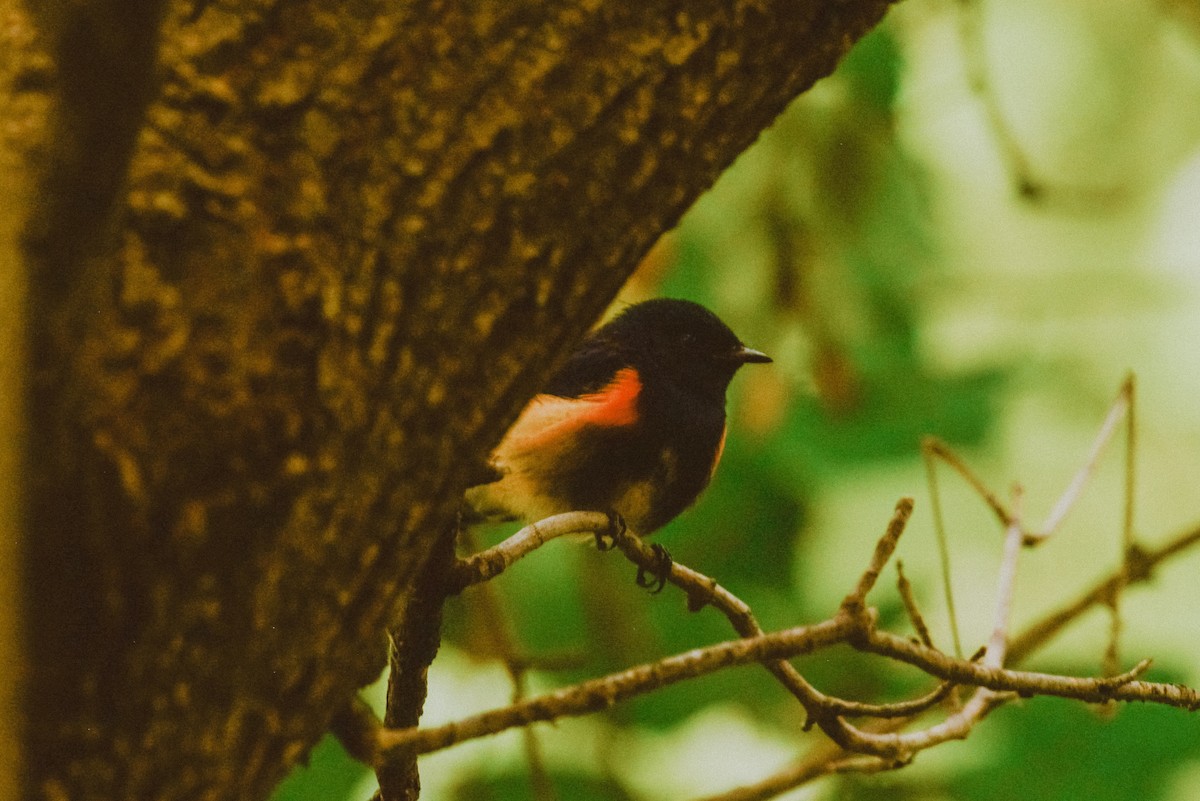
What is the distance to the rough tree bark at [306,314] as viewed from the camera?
91 cm

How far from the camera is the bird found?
2.68 metres

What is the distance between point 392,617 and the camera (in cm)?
112

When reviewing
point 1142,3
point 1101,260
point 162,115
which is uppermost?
point 1142,3

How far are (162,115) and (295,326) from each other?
0.18m

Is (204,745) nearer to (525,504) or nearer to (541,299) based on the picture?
(541,299)

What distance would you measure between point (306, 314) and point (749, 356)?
6.88 feet

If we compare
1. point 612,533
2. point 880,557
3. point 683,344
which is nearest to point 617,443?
point 683,344

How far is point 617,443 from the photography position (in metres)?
2.70

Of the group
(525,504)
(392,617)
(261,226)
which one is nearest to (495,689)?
(525,504)

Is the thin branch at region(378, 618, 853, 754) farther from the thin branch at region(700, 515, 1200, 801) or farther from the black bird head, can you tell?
the black bird head

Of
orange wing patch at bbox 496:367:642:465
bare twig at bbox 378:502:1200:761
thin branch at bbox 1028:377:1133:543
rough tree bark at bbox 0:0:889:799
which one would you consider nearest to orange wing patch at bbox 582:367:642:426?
orange wing patch at bbox 496:367:642:465

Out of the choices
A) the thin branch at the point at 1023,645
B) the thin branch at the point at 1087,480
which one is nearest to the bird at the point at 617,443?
the thin branch at the point at 1023,645

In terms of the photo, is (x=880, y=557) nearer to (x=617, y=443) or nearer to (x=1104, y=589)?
(x=1104, y=589)

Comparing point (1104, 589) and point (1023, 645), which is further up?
point (1104, 589)
